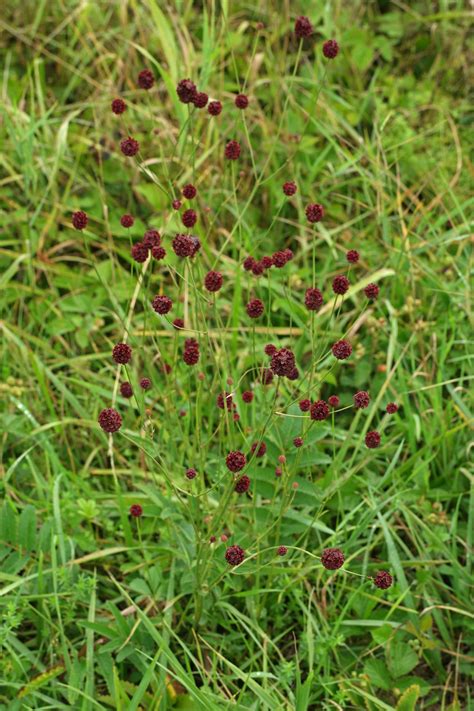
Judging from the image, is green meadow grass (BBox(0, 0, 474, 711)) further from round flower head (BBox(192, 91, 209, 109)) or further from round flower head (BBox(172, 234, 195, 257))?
round flower head (BBox(172, 234, 195, 257))

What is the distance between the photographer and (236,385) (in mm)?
1736

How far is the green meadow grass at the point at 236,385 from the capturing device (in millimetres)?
1854

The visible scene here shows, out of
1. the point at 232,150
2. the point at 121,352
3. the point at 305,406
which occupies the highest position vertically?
the point at 232,150

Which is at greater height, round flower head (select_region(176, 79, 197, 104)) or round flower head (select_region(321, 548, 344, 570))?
round flower head (select_region(176, 79, 197, 104))

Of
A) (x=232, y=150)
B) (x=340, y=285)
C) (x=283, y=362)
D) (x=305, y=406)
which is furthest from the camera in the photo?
(x=232, y=150)

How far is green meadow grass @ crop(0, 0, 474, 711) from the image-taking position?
6.08 ft

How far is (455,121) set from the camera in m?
3.30

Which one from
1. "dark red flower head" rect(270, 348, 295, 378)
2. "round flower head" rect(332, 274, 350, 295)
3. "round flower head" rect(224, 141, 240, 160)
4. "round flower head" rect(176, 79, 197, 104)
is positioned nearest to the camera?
"dark red flower head" rect(270, 348, 295, 378)

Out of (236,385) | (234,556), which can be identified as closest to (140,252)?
(236,385)

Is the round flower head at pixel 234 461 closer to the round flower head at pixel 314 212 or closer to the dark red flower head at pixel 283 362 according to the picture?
the dark red flower head at pixel 283 362

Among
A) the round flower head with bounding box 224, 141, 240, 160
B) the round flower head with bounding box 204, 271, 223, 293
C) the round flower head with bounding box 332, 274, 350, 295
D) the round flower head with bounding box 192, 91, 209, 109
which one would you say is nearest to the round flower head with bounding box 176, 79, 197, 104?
the round flower head with bounding box 192, 91, 209, 109

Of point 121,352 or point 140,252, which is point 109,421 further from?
point 140,252

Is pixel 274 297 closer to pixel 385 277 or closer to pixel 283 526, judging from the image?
pixel 385 277

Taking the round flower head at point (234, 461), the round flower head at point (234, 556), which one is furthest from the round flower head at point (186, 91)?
the round flower head at point (234, 556)
